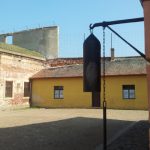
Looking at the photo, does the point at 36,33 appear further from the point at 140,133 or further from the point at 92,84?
the point at 92,84

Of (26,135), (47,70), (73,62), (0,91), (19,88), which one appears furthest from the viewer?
(73,62)

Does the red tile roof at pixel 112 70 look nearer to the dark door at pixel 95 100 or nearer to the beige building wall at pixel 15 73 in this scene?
the beige building wall at pixel 15 73

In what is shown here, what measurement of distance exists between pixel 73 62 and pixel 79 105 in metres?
9.98

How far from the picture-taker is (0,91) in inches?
1075

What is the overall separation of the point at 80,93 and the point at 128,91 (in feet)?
14.3

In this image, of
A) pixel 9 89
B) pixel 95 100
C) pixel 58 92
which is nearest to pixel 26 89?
pixel 9 89

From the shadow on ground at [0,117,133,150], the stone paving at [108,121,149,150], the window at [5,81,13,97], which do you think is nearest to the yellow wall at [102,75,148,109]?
→ the window at [5,81,13,97]

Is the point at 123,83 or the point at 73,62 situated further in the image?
Result: the point at 73,62

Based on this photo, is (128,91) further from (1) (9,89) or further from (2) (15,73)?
(1) (9,89)

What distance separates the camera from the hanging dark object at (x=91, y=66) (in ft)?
16.4

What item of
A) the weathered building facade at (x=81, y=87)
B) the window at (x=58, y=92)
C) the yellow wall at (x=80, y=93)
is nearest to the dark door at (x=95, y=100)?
the weathered building facade at (x=81, y=87)

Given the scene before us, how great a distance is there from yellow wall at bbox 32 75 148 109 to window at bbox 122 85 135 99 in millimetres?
288

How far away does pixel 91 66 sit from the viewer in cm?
501

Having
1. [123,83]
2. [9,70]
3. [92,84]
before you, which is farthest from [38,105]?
[92,84]
